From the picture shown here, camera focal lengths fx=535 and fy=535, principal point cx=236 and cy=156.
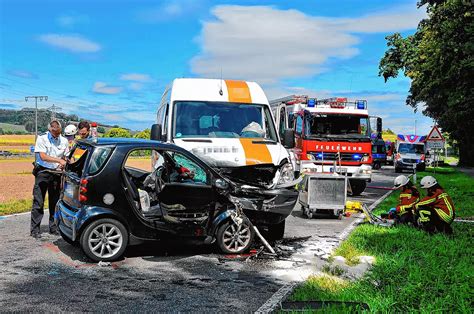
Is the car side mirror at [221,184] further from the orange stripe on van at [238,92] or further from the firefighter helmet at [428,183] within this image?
the firefighter helmet at [428,183]

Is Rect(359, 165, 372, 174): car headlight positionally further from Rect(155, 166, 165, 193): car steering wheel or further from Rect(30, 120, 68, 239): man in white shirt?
Rect(30, 120, 68, 239): man in white shirt

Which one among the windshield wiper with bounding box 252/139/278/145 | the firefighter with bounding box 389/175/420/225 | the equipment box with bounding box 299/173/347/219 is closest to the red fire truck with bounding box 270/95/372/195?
the equipment box with bounding box 299/173/347/219

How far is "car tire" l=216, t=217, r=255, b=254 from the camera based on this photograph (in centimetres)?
764

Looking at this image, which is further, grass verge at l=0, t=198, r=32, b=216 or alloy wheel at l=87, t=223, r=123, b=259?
grass verge at l=0, t=198, r=32, b=216

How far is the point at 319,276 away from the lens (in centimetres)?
632

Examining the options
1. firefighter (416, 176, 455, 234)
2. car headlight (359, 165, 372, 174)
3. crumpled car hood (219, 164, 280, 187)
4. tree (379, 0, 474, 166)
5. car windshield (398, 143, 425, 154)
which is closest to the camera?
crumpled car hood (219, 164, 280, 187)

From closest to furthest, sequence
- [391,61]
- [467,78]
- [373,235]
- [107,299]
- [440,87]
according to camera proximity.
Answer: [107,299]
[373,235]
[467,78]
[440,87]
[391,61]

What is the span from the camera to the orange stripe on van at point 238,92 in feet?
33.3

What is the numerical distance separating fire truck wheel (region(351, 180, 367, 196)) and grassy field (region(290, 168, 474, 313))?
27.1ft

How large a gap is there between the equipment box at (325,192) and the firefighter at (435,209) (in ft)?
8.74

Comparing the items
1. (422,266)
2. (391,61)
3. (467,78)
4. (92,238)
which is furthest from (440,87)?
(92,238)

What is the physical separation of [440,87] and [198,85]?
16534 millimetres

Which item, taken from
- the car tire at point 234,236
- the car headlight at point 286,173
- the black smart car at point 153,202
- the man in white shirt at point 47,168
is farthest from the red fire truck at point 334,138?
the man in white shirt at point 47,168

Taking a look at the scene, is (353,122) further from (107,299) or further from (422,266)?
(107,299)
